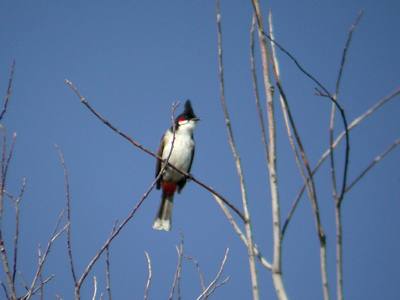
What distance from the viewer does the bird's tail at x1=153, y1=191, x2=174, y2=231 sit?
5801 mm

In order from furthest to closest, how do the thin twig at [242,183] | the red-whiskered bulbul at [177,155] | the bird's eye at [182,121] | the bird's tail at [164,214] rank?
the bird's eye at [182,121]
the red-whiskered bulbul at [177,155]
the bird's tail at [164,214]
the thin twig at [242,183]

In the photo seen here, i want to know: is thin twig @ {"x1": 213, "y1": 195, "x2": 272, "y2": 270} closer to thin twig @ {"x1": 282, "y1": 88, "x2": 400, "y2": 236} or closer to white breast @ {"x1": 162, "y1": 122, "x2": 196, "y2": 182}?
thin twig @ {"x1": 282, "y1": 88, "x2": 400, "y2": 236}

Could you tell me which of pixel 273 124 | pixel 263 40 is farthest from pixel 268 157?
pixel 263 40

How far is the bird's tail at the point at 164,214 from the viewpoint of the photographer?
5801 millimetres

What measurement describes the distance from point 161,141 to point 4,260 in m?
4.39

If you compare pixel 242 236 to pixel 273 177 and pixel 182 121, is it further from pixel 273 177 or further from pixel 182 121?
pixel 182 121

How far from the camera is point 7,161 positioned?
252cm

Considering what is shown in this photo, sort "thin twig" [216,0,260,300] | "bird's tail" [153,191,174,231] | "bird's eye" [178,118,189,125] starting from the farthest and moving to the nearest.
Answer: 1. "bird's eye" [178,118,189,125]
2. "bird's tail" [153,191,174,231]
3. "thin twig" [216,0,260,300]

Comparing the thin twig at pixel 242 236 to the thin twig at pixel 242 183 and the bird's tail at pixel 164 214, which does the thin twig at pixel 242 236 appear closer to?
the thin twig at pixel 242 183

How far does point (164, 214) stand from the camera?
5.98 meters

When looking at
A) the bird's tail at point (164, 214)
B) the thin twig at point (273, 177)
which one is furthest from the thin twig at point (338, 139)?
the bird's tail at point (164, 214)

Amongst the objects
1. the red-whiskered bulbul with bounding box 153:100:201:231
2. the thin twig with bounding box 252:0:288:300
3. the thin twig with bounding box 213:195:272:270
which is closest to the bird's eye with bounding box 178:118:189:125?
the red-whiskered bulbul with bounding box 153:100:201:231

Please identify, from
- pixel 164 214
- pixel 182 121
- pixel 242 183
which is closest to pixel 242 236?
pixel 242 183

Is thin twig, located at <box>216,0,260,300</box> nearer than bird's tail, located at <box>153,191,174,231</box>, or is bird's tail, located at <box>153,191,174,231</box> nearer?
thin twig, located at <box>216,0,260,300</box>
